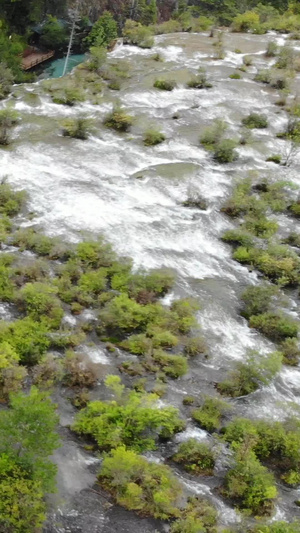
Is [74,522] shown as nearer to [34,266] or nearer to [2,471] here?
[2,471]

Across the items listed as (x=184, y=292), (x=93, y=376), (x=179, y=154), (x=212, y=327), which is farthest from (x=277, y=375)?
(x=179, y=154)

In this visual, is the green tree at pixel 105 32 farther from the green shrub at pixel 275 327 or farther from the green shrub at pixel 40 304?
the green shrub at pixel 275 327

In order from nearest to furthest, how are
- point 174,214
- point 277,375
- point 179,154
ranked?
point 277,375 → point 174,214 → point 179,154

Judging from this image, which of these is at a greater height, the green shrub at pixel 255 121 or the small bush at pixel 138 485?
the green shrub at pixel 255 121

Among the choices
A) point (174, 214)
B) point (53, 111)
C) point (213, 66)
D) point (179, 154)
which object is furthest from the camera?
point (213, 66)

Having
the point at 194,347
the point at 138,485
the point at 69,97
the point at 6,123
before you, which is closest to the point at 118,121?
the point at 69,97

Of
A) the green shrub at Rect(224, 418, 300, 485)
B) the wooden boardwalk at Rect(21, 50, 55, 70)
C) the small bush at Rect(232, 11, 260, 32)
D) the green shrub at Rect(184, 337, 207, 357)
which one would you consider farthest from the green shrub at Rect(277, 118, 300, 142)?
the wooden boardwalk at Rect(21, 50, 55, 70)

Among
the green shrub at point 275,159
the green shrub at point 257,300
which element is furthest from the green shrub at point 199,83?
the green shrub at point 257,300
